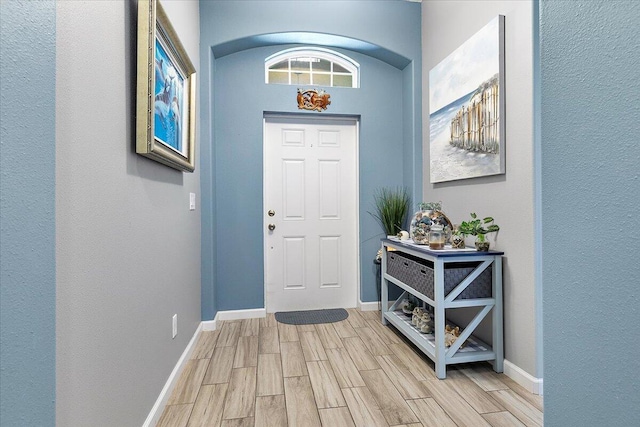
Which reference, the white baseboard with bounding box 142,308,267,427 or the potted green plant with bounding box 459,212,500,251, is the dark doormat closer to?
the white baseboard with bounding box 142,308,267,427

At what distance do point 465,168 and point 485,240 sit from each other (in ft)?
1.74

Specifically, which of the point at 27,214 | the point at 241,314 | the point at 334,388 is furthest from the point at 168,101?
the point at 241,314

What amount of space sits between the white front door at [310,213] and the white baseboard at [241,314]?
16 centimetres

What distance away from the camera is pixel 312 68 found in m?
3.40

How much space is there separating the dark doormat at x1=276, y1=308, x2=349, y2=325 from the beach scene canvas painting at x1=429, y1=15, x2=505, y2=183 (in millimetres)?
1473

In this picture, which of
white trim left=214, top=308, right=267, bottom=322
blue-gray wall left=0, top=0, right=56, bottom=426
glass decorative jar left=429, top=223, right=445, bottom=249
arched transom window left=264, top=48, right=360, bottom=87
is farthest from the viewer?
arched transom window left=264, top=48, right=360, bottom=87

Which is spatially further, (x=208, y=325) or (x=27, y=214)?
(x=208, y=325)

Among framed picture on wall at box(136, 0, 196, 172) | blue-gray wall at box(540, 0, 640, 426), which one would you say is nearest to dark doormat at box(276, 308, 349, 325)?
framed picture on wall at box(136, 0, 196, 172)

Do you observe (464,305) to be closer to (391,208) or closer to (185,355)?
(391,208)

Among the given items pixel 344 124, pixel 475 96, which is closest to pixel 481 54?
pixel 475 96

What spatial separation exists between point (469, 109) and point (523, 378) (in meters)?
1.68

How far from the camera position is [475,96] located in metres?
2.34

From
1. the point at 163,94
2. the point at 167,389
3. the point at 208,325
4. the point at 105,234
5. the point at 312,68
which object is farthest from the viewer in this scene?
the point at 312,68

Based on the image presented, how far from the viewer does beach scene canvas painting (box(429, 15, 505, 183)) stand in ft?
6.99
